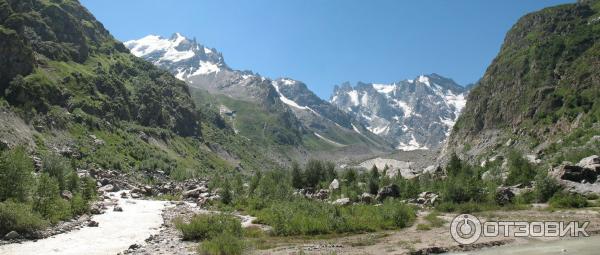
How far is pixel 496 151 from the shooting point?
140000 mm

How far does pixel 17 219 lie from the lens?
40719 millimetres

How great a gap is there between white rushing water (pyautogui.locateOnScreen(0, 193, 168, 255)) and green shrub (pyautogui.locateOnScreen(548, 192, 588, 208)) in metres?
47.3

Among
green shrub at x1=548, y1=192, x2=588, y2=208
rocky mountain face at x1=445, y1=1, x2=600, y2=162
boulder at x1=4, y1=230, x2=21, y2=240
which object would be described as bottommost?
boulder at x1=4, y1=230, x2=21, y2=240

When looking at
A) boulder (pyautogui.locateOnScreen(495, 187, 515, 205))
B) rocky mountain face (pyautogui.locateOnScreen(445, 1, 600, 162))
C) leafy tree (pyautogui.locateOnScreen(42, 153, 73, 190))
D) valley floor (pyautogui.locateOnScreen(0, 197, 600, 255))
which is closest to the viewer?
valley floor (pyautogui.locateOnScreen(0, 197, 600, 255))

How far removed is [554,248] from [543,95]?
387ft

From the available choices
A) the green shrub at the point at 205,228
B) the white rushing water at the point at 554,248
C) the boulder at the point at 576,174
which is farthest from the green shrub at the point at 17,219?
the boulder at the point at 576,174

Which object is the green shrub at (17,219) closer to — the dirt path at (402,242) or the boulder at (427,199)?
the dirt path at (402,242)

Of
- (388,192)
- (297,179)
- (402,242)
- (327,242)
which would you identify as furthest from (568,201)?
(297,179)

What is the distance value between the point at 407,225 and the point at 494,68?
507ft

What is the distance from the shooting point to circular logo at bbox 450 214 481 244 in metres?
40.8

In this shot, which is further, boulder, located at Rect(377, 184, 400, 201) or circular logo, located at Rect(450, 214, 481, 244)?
boulder, located at Rect(377, 184, 400, 201)

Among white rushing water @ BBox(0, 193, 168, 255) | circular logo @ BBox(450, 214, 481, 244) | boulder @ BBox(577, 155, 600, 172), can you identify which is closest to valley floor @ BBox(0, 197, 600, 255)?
white rushing water @ BBox(0, 193, 168, 255)

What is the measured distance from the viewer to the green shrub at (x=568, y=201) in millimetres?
56844

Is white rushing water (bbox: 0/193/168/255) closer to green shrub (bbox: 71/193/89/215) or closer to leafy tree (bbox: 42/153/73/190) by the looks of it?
green shrub (bbox: 71/193/89/215)
